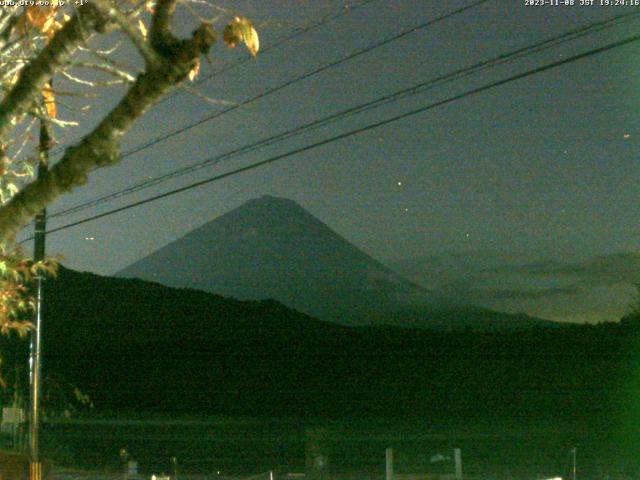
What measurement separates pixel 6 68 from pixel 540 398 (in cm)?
5214

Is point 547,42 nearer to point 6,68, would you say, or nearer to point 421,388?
point 6,68

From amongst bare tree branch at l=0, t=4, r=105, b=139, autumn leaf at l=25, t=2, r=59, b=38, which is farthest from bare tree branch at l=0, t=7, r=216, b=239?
autumn leaf at l=25, t=2, r=59, b=38

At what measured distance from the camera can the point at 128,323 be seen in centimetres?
7906

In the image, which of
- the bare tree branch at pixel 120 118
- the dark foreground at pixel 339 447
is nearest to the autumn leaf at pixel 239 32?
the bare tree branch at pixel 120 118

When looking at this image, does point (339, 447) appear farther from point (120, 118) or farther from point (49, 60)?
point (120, 118)

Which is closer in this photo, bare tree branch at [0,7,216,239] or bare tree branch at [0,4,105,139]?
bare tree branch at [0,7,216,239]

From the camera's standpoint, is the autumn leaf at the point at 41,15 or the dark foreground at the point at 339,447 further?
the dark foreground at the point at 339,447

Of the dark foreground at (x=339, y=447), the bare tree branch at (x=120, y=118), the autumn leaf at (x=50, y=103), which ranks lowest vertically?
the dark foreground at (x=339, y=447)

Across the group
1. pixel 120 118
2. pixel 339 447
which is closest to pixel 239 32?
pixel 120 118

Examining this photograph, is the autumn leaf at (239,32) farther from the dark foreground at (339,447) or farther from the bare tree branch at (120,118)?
the dark foreground at (339,447)

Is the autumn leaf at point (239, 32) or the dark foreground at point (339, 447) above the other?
the autumn leaf at point (239, 32)

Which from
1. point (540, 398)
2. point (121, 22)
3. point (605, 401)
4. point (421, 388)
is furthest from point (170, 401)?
point (121, 22)

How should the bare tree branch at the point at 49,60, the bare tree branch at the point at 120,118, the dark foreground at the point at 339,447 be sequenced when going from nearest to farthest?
the bare tree branch at the point at 120,118, the bare tree branch at the point at 49,60, the dark foreground at the point at 339,447

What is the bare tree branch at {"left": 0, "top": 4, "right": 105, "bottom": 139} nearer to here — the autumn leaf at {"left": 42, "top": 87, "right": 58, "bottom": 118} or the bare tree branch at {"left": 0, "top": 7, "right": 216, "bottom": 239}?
the bare tree branch at {"left": 0, "top": 7, "right": 216, "bottom": 239}
